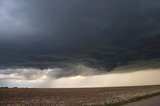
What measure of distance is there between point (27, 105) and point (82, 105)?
11053mm

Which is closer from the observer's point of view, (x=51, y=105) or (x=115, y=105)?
(x=115, y=105)

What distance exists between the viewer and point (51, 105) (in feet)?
180

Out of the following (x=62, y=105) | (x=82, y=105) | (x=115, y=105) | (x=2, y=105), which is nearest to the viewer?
(x=115, y=105)

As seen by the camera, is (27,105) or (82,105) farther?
(27,105)

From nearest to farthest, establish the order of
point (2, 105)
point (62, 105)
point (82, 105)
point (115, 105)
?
point (115, 105), point (82, 105), point (62, 105), point (2, 105)

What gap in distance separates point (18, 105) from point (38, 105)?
167 inches

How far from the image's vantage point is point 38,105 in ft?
184

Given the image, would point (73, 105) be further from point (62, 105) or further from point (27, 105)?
point (27, 105)

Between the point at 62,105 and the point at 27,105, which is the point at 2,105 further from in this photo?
the point at 62,105

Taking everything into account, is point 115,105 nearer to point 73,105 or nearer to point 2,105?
point 73,105

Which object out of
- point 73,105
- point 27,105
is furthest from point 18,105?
point 73,105

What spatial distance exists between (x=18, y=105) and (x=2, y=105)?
329 centimetres

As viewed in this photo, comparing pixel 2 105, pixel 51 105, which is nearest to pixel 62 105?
pixel 51 105

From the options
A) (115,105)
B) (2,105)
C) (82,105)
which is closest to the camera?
(115,105)
